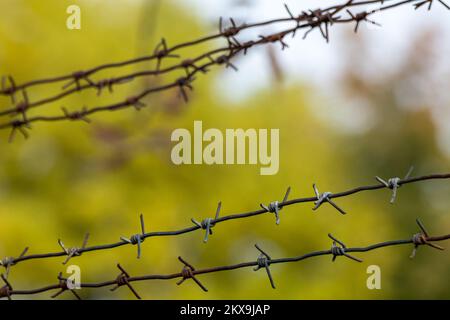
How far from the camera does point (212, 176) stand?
17719 mm

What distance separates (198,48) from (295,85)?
10.5 feet

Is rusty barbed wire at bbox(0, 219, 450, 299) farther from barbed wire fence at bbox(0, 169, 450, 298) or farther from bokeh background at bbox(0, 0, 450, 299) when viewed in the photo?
bokeh background at bbox(0, 0, 450, 299)

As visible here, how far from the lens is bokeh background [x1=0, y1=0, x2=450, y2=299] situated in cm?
1505

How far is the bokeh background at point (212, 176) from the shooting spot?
49.4 ft
